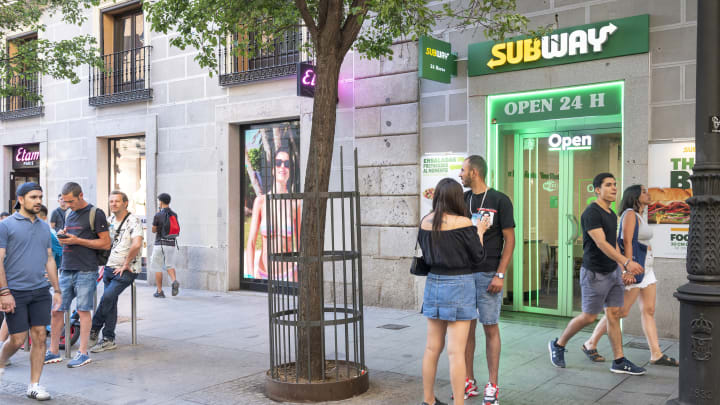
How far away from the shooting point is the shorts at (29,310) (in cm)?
539

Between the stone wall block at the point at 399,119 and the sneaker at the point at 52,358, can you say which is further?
the stone wall block at the point at 399,119

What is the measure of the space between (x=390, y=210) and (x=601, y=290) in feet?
14.5

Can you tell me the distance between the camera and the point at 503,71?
8.84 meters

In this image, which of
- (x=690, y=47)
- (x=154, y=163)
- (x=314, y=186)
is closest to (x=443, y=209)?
(x=314, y=186)

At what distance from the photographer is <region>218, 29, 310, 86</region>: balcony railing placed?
37.0 ft

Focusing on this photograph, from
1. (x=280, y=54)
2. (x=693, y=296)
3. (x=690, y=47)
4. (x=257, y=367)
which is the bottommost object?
(x=257, y=367)

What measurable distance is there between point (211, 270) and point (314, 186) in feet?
23.9

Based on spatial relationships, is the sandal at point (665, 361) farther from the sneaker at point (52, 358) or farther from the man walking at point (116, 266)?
the sneaker at point (52, 358)

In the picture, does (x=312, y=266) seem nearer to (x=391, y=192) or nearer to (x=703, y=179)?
(x=703, y=179)

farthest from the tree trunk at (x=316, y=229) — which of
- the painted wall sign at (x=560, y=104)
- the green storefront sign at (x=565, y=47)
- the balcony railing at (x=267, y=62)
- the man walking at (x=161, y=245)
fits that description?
the man walking at (x=161, y=245)

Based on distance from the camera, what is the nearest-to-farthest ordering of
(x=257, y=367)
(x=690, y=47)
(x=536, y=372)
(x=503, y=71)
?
(x=536, y=372) → (x=257, y=367) → (x=690, y=47) → (x=503, y=71)

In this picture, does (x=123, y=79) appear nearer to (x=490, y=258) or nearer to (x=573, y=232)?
(x=573, y=232)

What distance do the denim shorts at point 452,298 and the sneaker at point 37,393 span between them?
10.9 feet

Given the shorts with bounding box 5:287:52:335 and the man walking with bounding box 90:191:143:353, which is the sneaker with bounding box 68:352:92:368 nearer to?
the man walking with bounding box 90:191:143:353
